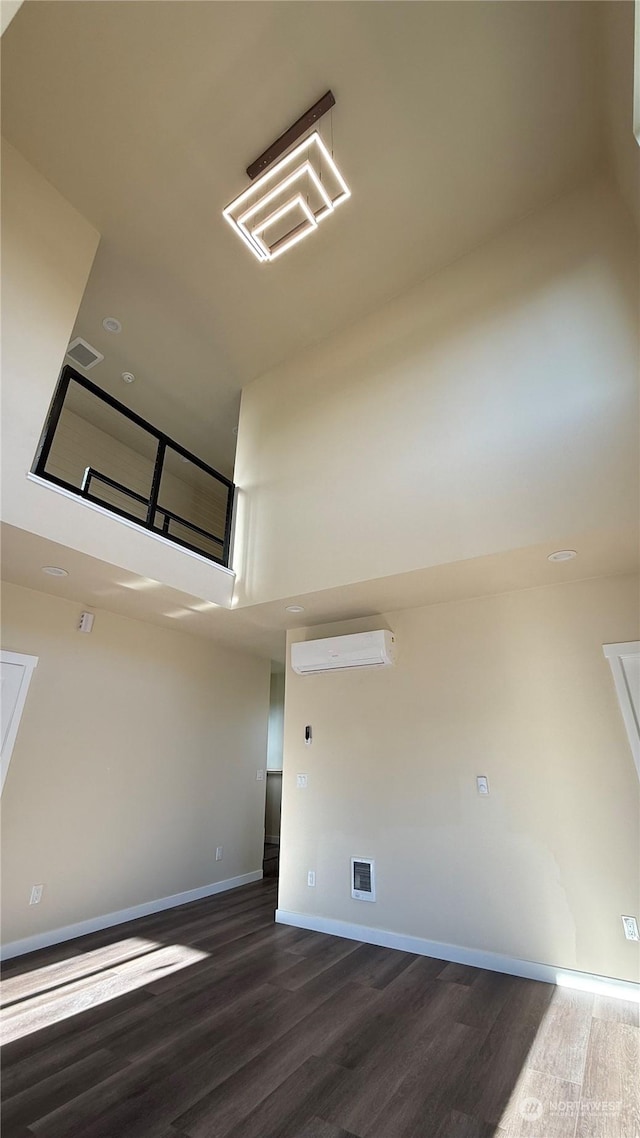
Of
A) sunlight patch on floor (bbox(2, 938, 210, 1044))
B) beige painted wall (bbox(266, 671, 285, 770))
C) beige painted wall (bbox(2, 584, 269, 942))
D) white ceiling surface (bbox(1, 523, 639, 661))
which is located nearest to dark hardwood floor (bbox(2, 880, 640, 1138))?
sunlight patch on floor (bbox(2, 938, 210, 1044))

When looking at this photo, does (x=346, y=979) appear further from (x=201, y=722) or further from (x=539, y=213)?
(x=539, y=213)

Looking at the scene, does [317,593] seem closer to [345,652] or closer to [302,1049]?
[345,652]

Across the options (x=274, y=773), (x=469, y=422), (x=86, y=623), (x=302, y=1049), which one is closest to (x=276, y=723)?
(x=274, y=773)

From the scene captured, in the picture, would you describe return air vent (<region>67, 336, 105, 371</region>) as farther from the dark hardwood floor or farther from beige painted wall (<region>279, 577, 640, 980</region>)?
the dark hardwood floor

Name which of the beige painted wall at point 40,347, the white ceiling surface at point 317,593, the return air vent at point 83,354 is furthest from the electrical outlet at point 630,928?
the return air vent at point 83,354

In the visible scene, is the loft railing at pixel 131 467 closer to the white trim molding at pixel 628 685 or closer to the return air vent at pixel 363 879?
the return air vent at pixel 363 879

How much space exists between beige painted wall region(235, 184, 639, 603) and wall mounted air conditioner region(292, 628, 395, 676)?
68cm

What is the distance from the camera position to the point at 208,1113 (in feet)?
5.82

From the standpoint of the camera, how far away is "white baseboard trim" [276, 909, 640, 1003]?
2686 millimetres

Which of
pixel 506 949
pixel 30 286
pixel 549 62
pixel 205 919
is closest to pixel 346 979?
pixel 506 949

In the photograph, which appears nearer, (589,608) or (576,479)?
(576,479)

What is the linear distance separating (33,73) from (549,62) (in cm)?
312

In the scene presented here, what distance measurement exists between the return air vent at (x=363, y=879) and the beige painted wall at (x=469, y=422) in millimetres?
2264

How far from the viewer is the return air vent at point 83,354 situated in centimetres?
431
